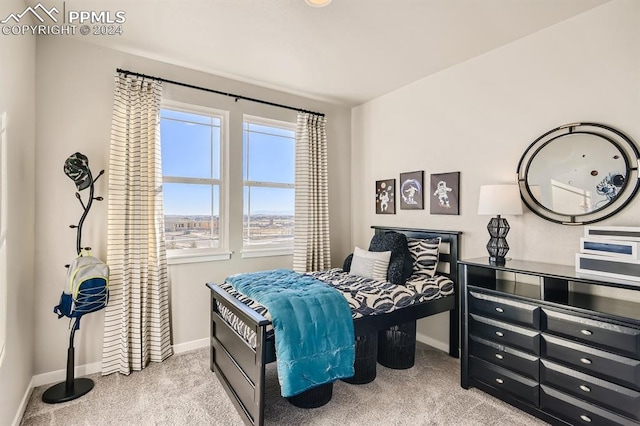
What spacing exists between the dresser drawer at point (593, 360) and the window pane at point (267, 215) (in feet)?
8.94

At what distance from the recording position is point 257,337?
6.33 feet

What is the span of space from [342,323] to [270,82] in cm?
268

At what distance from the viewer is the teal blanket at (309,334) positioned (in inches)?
75.4

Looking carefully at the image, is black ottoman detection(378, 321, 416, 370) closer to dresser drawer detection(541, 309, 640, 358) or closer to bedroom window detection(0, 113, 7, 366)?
dresser drawer detection(541, 309, 640, 358)

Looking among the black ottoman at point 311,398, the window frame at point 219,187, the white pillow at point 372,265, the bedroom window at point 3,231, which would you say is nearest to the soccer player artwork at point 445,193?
the white pillow at point 372,265

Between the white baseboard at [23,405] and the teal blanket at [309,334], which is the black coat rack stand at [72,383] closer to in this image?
the white baseboard at [23,405]

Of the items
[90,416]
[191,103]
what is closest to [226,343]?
[90,416]

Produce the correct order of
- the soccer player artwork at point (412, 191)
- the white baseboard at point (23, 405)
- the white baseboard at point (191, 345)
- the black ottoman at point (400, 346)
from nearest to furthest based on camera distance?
1. the white baseboard at point (23, 405)
2. the black ottoman at point (400, 346)
3. the white baseboard at point (191, 345)
4. the soccer player artwork at point (412, 191)

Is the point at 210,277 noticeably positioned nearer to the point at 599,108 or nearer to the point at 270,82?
the point at 270,82

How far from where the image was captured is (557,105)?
98.1 inches

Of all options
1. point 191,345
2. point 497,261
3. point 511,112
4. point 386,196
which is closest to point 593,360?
point 497,261

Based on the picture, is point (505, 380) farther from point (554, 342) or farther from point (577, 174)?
point (577, 174)

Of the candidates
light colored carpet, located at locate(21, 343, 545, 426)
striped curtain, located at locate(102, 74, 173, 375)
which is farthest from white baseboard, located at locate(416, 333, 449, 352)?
striped curtain, located at locate(102, 74, 173, 375)

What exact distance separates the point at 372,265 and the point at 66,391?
101 inches
